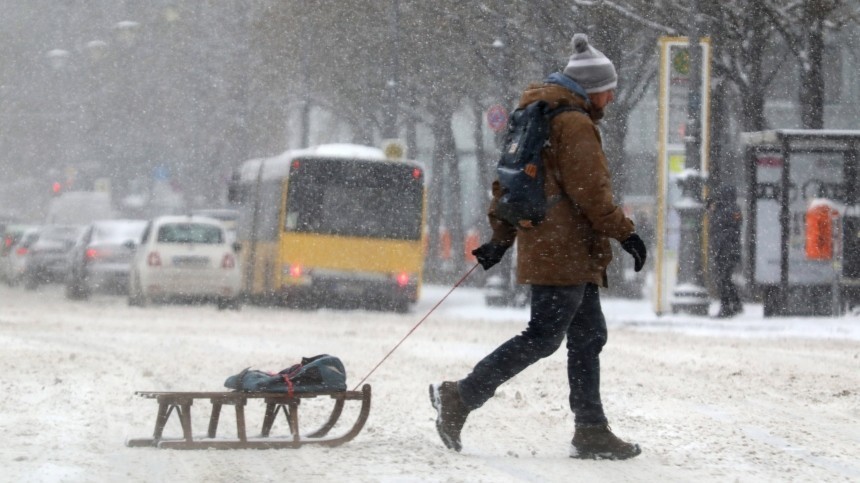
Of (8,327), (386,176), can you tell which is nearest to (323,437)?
(8,327)

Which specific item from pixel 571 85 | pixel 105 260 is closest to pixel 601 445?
pixel 571 85

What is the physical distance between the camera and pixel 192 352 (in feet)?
44.9

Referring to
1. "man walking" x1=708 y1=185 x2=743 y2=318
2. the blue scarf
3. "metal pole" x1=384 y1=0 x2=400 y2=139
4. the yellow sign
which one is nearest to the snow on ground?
the blue scarf

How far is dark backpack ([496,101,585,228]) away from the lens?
6730 mm

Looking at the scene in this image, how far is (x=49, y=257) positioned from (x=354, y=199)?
984 cm

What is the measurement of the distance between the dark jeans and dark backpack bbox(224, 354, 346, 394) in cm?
55

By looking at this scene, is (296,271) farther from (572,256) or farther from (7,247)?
(572,256)

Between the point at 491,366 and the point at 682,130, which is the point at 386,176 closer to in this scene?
the point at 682,130

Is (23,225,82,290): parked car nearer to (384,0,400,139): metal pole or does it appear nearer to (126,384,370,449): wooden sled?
(384,0,400,139): metal pole

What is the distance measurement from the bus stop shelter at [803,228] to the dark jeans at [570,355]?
1485 cm

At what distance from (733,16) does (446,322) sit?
8.03 meters

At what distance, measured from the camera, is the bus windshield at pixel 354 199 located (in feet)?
81.0

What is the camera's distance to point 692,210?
2205cm

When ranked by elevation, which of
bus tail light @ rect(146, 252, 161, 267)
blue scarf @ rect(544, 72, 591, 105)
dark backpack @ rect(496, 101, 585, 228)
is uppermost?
blue scarf @ rect(544, 72, 591, 105)
